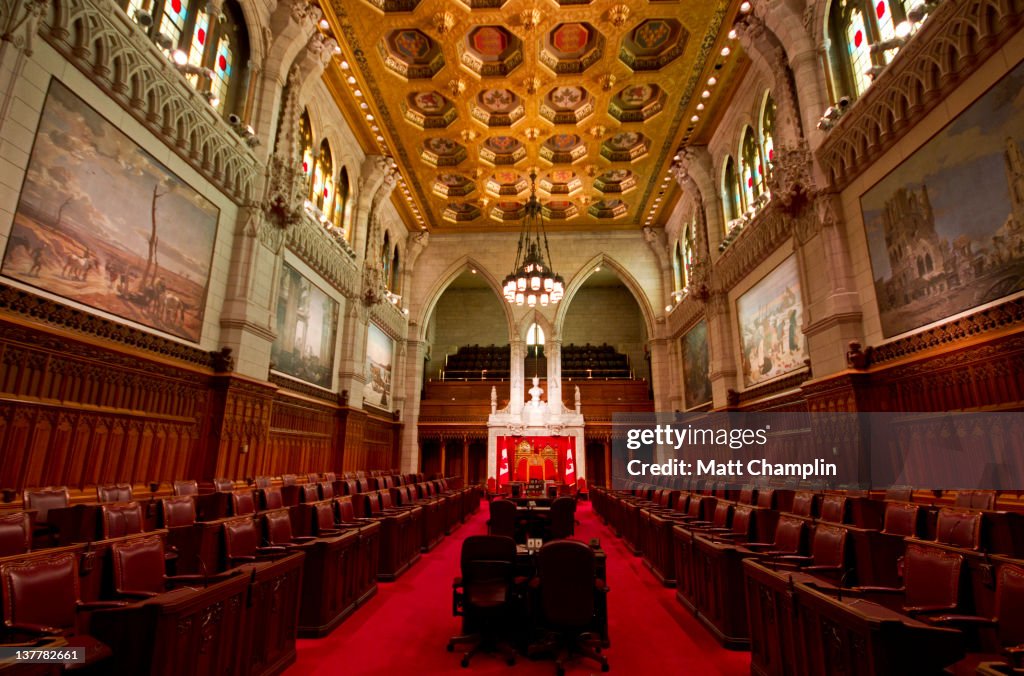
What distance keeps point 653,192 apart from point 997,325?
13700mm

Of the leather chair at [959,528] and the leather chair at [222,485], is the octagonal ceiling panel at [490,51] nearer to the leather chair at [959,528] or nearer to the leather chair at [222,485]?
the leather chair at [222,485]

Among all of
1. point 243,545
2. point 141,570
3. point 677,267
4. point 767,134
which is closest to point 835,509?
point 243,545

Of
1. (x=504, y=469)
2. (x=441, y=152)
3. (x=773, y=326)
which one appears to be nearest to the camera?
(x=773, y=326)

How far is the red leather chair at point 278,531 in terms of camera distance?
450 cm

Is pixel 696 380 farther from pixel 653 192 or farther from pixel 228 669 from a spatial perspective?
pixel 228 669

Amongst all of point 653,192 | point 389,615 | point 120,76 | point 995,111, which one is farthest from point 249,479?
point 653,192

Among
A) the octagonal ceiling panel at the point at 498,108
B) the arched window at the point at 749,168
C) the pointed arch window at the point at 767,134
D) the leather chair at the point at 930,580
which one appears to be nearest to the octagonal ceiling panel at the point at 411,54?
the octagonal ceiling panel at the point at 498,108

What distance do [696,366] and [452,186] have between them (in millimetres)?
10910

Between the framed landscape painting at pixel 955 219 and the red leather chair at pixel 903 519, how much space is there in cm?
274

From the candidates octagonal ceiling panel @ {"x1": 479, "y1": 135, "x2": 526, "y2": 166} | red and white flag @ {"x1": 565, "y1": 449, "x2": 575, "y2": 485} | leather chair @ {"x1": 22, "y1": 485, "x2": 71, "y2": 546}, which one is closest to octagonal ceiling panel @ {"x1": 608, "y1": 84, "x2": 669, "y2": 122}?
octagonal ceiling panel @ {"x1": 479, "y1": 135, "x2": 526, "y2": 166}

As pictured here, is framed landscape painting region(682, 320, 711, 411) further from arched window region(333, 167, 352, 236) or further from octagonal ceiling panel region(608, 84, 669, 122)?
arched window region(333, 167, 352, 236)

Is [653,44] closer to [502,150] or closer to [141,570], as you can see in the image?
[502,150]

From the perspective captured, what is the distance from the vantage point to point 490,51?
12.5 metres

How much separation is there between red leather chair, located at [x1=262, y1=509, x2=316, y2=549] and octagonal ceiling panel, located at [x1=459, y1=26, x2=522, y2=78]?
11.6m
